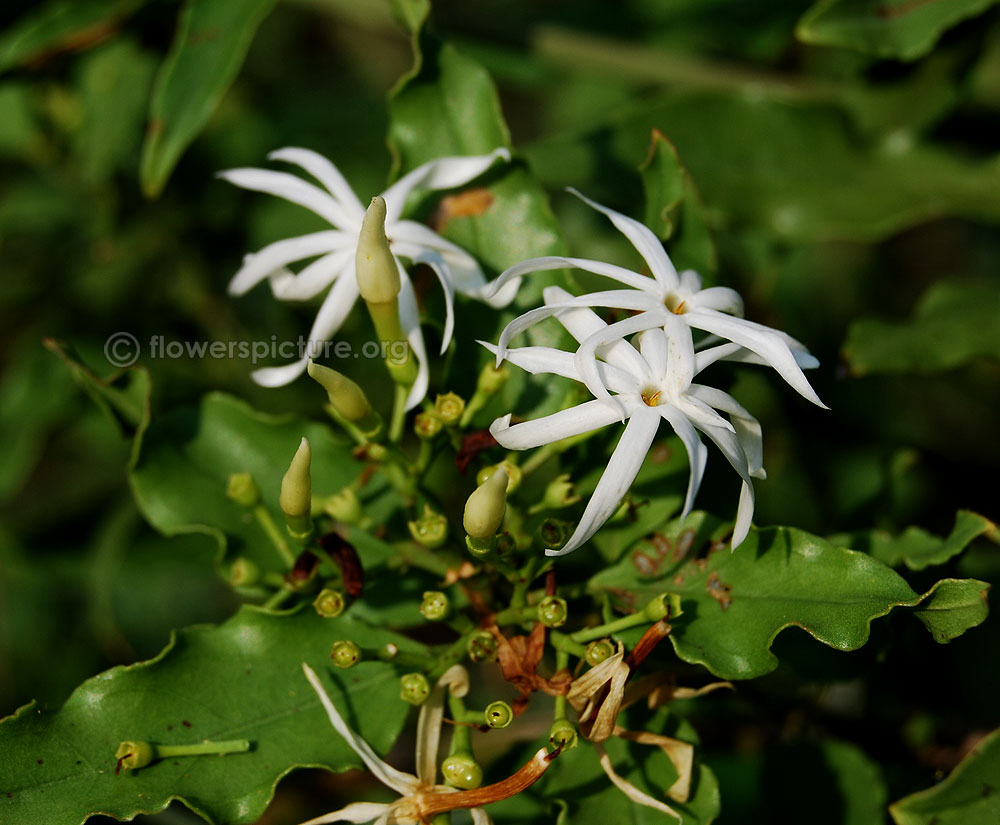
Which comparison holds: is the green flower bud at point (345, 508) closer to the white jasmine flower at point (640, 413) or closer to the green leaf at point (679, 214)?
the white jasmine flower at point (640, 413)

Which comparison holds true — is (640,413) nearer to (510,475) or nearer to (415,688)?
(510,475)

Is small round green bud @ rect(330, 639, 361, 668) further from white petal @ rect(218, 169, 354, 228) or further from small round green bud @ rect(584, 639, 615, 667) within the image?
white petal @ rect(218, 169, 354, 228)

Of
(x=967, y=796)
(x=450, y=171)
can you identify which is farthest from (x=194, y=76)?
(x=967, y=796)

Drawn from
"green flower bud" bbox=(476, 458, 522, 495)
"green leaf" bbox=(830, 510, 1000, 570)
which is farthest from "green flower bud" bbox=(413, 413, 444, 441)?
"green leaf" bbox=(830, 510, 1000, 570)

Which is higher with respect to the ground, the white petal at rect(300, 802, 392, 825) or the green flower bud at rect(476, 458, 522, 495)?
the green flower bud at rect(476, 458, 522, 495)

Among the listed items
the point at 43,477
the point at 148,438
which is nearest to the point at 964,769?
the point at 148,438

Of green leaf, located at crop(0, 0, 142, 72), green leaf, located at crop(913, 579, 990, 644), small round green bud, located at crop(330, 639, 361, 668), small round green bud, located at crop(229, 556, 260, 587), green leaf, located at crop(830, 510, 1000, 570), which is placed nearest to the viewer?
green leaf, located at crop(913, 579, 990, 644)
